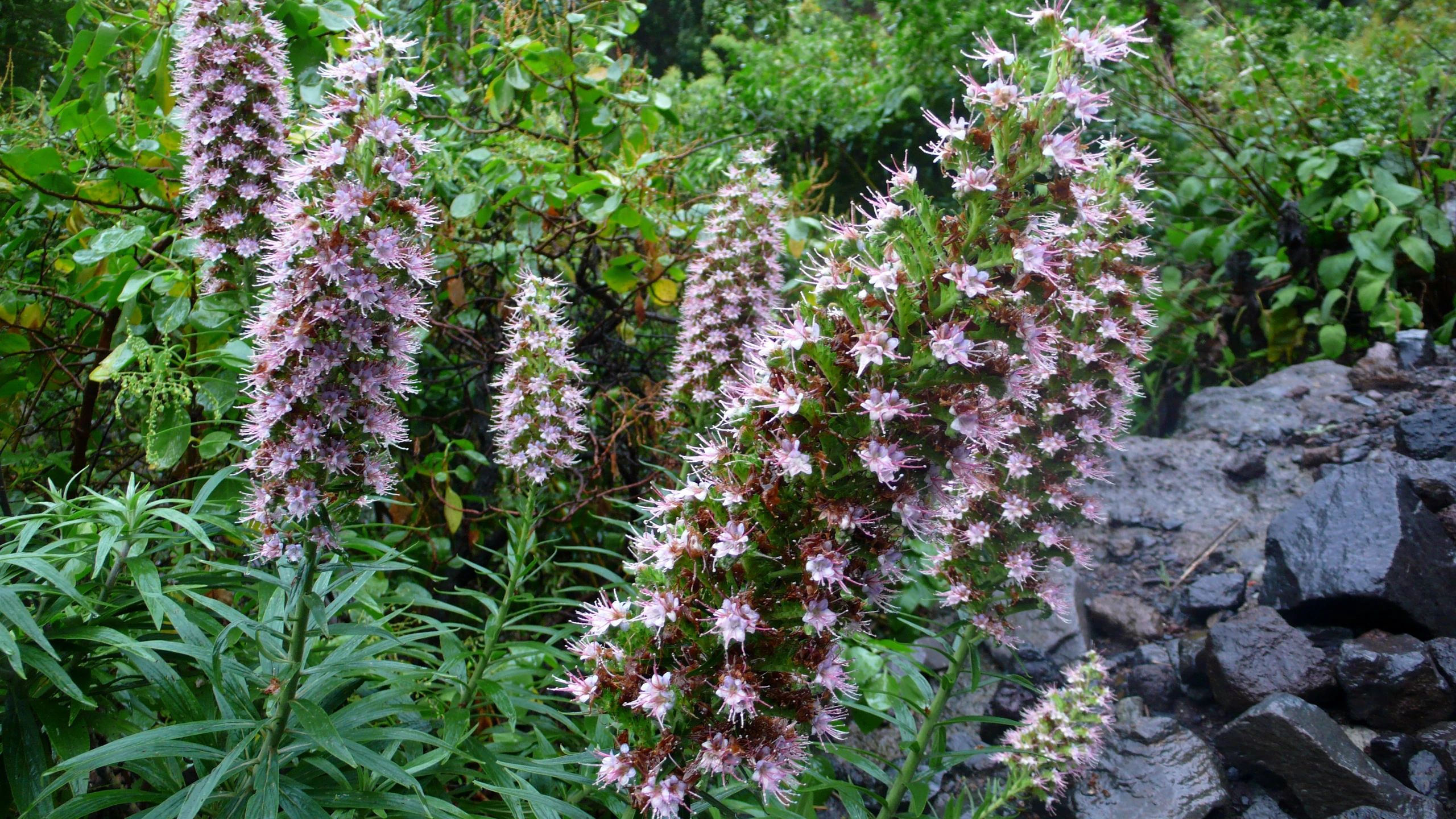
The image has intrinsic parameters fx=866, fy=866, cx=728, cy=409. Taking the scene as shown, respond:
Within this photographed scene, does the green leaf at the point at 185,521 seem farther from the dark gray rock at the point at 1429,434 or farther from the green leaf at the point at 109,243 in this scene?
the dark gray rock at the point at 1429,434

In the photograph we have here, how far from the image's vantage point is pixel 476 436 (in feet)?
14.0

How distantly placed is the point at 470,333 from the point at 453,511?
97 centimetres

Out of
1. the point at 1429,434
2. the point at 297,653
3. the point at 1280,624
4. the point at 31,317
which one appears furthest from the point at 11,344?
the point at 1429,434

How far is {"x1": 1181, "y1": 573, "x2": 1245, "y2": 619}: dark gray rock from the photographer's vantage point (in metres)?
3.90

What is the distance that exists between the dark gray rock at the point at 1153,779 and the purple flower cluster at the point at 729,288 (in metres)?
1.99

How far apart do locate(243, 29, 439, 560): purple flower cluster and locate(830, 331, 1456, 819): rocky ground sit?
8.06 ft

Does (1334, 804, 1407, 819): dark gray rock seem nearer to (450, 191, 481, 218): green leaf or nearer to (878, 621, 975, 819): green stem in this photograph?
(878, 621, 975, 819): green stem

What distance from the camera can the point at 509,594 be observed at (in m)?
2.57

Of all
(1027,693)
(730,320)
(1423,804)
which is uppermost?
(730,320)

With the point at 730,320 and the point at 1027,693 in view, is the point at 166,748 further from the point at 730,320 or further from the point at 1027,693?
the point at 1027,693

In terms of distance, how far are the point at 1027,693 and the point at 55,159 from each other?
4384mm

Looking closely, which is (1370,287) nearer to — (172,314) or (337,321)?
(337,321)

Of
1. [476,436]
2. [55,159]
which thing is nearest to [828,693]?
[476,436]

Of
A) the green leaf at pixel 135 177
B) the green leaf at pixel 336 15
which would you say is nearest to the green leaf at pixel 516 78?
the green leaf at pixel 336 15
